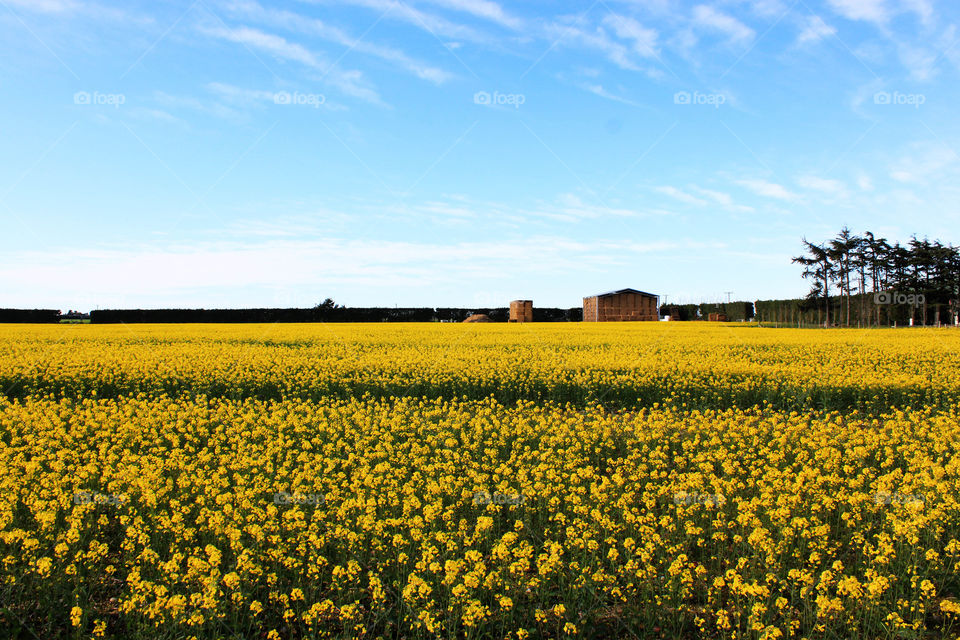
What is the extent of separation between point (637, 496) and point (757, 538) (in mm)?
2185

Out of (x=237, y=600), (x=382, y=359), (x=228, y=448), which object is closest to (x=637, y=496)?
(x=237, y=600)

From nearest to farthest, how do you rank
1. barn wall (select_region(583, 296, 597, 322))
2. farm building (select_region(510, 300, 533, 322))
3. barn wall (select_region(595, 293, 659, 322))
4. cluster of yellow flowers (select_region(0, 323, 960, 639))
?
cluster of yellow flowers (select_region(0, 323, 960, 639)), farm building (select_region(510, 300, 533, 322)), barn wall (select_region(595, 293, 659, 322)), barn wall (select_region(583, 296, 597, 322))

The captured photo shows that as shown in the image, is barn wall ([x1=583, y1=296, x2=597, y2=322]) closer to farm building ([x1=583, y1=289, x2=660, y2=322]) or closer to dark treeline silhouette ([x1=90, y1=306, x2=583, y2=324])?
farm building ([x1=583, y1=289, x2=660, y2=322])

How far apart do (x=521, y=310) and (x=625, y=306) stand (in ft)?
38.1

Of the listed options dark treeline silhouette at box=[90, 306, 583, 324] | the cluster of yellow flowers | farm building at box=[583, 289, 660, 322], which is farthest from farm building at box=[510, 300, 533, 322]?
the cluster of yellow flowers

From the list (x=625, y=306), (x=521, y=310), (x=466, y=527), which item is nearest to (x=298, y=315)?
(x=521, y=310)

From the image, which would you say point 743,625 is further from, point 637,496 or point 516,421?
point 516,421

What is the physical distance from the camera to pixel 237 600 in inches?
181

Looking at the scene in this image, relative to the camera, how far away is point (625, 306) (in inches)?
2511

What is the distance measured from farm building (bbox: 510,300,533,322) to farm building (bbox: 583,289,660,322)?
7912 mm

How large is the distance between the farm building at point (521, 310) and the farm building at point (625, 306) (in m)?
7.91

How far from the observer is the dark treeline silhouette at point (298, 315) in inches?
2352

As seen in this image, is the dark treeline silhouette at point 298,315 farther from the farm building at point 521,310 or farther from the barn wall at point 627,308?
the barn wall at point 627,308

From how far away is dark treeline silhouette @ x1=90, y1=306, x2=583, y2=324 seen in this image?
59750 millimetres
